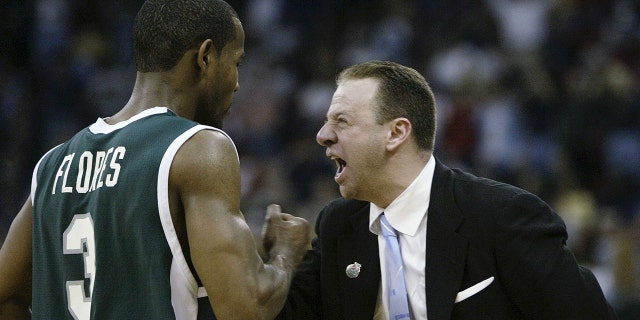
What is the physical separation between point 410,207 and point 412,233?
12 cm

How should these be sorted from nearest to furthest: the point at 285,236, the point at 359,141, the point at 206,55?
the point at 206,55 < the point at 285,236 < the point at 359,141

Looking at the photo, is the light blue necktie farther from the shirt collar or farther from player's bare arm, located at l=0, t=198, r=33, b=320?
player's bare arm, located at l=0, t=198, r=33, b=320

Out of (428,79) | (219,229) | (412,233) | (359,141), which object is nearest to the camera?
(219,229)

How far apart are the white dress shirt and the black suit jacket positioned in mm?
37

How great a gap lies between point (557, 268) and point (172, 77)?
1622 mm

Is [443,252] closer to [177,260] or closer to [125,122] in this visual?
[177,260]

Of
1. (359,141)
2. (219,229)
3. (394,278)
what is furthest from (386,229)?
(219,229)

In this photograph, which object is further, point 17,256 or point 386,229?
point 386,229

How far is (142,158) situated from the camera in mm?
3348

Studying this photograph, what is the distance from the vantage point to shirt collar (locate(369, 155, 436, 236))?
4.09 m

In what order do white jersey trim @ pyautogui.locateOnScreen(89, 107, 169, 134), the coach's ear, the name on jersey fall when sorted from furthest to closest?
the coach's ear
white jersey trim @ pyautogui.locateOnScreen(89, 107, 169, 134)
the name on jersey

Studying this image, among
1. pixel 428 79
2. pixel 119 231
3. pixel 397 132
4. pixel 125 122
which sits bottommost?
pixel 428 79

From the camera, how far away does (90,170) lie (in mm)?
3480

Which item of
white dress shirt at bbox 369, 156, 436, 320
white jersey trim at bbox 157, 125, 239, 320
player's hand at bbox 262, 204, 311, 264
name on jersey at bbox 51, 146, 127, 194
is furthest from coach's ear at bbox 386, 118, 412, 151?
name on jersey at bbox 51, 146, 127, 194
